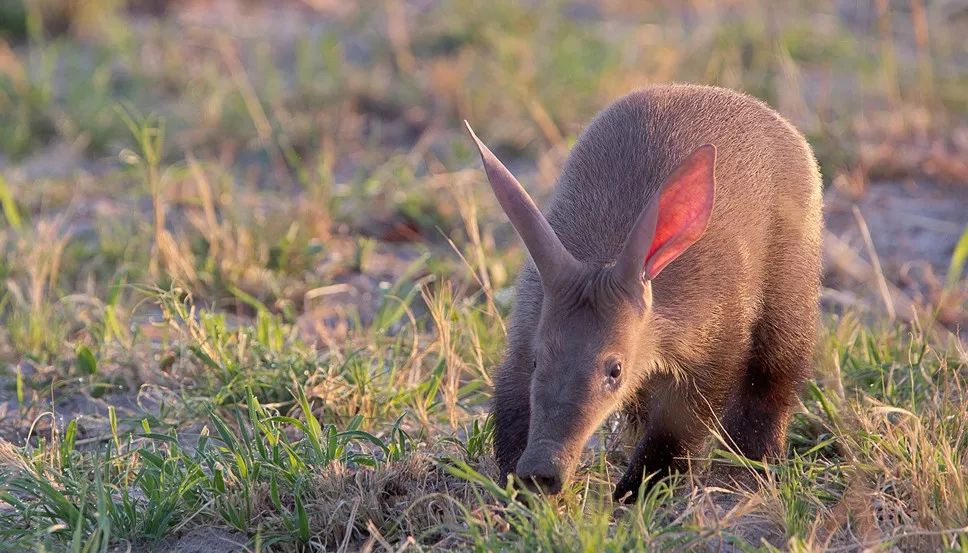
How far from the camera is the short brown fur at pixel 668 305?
10.3 ft

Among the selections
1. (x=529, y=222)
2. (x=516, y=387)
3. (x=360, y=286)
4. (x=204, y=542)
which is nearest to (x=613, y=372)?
(x=516, y=387)

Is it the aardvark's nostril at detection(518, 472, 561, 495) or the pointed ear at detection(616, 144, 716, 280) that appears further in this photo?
the pointed ear at detection(616, 144, 716, 280)

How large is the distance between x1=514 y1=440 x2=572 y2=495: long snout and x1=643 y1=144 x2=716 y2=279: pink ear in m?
0.53

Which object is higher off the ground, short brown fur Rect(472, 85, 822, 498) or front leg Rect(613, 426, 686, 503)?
short brown fur Rect(472, 85, 822, 498)

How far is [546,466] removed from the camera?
2.95 m

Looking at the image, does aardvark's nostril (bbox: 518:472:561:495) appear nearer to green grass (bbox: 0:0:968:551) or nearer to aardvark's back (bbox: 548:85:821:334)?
green grass (bbox: 0:0:968:551)

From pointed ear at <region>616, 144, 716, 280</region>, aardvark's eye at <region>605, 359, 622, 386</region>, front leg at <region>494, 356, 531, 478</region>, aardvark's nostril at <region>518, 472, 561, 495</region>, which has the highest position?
pointed ear at <region>616, 144, 716, 280</region>

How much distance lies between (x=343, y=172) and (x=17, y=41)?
3.03m

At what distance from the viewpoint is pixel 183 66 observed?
7695mm

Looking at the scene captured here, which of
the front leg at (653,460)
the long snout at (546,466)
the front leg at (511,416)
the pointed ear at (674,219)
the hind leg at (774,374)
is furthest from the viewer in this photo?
the hind leg at (774,374)

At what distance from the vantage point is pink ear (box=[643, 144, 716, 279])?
3.15 metres

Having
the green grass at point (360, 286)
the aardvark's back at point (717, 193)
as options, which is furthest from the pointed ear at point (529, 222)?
the green grass at point (360, 286)

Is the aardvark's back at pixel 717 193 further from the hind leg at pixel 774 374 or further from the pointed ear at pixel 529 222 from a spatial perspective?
the pointed ear at pixel 529 222

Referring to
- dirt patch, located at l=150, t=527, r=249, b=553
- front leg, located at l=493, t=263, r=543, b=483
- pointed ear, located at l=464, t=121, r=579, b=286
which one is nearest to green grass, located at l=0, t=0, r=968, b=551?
dirt patch, located at l=150, t=527, r=249, b=553
